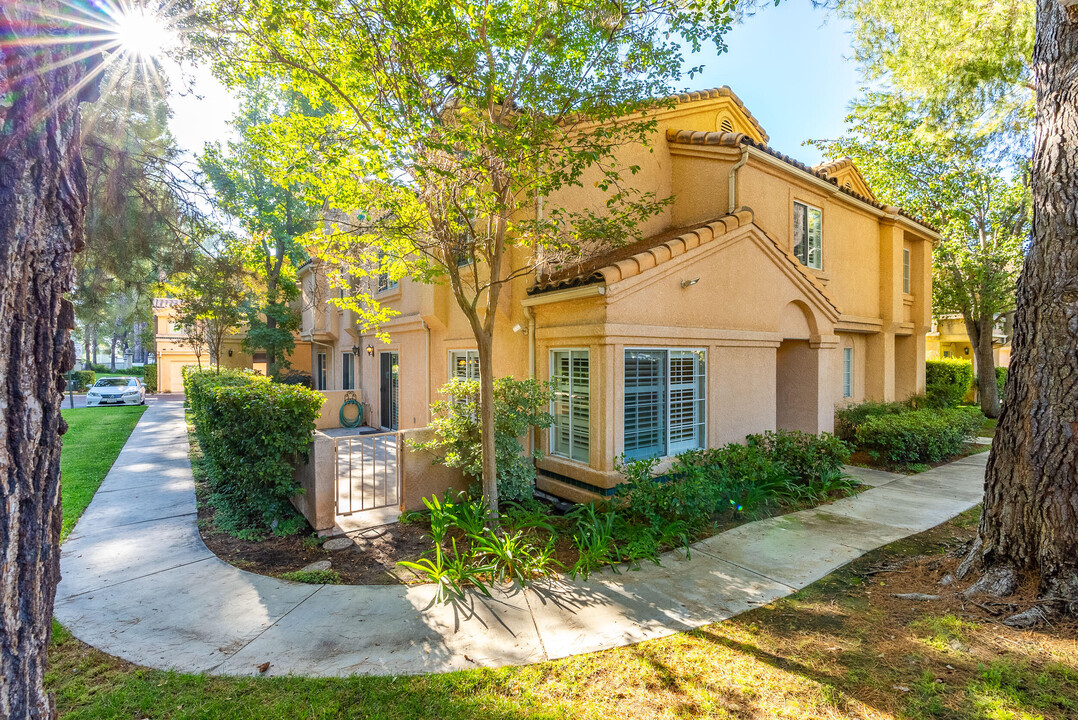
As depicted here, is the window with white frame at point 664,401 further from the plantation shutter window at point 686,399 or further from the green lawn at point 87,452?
the green lawn at point 87,452

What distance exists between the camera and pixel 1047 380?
14.3 ft

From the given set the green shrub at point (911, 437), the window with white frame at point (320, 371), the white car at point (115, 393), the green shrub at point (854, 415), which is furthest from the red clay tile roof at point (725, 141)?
the white car at point (115, 393)

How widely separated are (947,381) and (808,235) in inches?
493

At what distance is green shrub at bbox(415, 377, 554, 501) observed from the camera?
702cm

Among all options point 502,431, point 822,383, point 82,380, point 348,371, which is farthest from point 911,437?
point 82,380

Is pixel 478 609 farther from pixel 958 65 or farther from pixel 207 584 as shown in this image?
pixel 958 65

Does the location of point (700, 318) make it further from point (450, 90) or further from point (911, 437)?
point (911, 437)

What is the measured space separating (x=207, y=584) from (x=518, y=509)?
3705 mm

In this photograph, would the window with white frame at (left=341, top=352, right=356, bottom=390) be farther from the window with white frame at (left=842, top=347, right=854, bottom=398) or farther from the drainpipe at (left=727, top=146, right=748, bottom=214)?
the window with white frame at (left=842, top=347, right=854, bottom=398)

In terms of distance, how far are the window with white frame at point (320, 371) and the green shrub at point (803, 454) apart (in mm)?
19659

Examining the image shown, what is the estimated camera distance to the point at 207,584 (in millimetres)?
5188

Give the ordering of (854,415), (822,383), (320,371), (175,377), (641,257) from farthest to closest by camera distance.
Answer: (175,377) → (320,371) → (854,415) → (822,383) → (641,257)

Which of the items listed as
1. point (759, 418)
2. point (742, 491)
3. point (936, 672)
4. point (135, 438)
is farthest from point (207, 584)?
point (135, 438)

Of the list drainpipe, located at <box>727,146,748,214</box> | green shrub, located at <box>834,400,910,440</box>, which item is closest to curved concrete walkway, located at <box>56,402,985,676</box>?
green shrub, located at <box>834,400,910,440</box>
